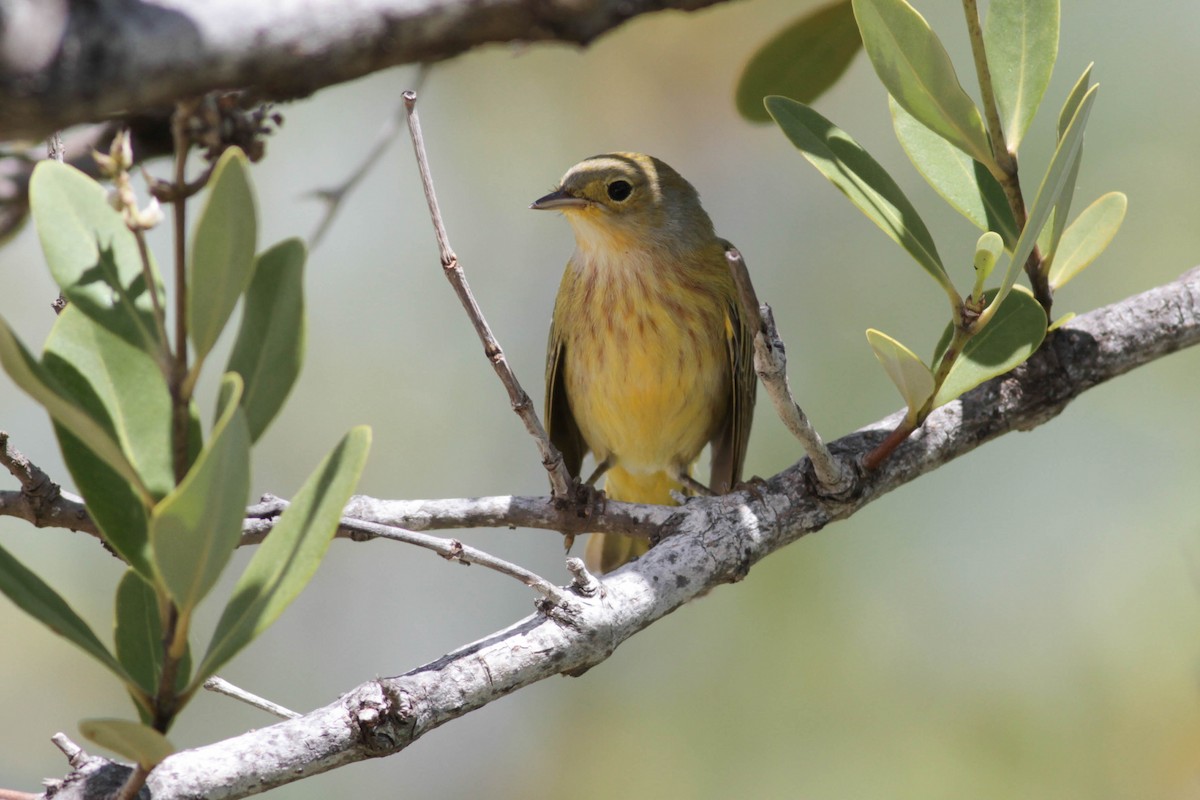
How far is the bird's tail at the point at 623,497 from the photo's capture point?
4.48 m

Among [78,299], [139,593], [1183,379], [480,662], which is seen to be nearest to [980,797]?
[1183,379]

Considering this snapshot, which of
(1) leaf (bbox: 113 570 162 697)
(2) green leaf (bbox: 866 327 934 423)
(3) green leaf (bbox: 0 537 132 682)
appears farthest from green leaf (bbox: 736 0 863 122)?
(3) green leaf (bbox: 0 537 132 682)

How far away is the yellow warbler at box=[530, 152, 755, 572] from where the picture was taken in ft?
14.2

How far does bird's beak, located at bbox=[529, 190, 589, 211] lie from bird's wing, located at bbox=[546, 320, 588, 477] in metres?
0.50

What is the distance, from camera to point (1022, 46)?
6.47 feet

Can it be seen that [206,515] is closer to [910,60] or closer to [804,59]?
[910,60]

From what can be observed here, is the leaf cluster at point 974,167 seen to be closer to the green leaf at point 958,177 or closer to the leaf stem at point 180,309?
the green leaf at point 958,177

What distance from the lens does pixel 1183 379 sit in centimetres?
487

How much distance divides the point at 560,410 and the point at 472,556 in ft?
9.36

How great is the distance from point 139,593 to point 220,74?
2.45 ft

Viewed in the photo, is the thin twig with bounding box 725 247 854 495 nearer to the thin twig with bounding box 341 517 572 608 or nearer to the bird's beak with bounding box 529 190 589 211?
the thin twig with bounding box 341 517 572 608

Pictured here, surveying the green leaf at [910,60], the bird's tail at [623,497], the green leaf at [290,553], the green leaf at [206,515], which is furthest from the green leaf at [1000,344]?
the bird's tail at [623,497]

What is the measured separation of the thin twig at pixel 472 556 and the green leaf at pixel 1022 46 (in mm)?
1224

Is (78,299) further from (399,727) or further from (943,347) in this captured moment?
(943,347)
